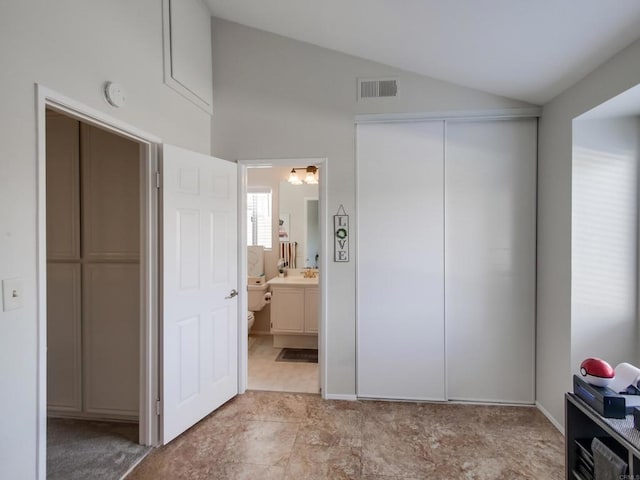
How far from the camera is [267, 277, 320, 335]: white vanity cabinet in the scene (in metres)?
3.89

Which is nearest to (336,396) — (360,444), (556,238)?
(360,444)

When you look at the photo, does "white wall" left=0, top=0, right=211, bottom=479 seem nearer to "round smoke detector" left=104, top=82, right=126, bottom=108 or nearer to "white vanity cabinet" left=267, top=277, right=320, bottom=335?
"round smoke detector" left=104, top=82, right=126, bottom=108

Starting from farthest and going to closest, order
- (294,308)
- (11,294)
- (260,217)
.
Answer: (260,217) < (294,308) < (11,294)

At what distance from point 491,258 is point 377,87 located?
168cm

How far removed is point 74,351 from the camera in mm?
2521

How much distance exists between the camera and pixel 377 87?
9.07 ft

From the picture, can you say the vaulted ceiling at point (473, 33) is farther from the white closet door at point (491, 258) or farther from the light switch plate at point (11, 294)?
the light switch plate at point (11, 294)

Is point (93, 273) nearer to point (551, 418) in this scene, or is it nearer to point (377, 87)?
point (377, 87)

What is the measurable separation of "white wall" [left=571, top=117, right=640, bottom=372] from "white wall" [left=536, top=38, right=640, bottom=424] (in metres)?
0.05

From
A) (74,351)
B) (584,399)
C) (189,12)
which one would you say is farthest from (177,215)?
(584,399)

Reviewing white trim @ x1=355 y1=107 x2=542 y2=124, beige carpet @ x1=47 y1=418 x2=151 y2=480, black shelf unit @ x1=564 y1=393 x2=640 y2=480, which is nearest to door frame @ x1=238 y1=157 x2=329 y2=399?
white trim @ x1=355 y1=107 x2=542 y2=124

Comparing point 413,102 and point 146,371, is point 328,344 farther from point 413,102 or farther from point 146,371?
point 413,102

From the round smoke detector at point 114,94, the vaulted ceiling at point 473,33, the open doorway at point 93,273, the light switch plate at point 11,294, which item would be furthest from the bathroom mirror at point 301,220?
the light switch plate at point 11,294

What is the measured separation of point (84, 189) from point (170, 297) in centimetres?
110
